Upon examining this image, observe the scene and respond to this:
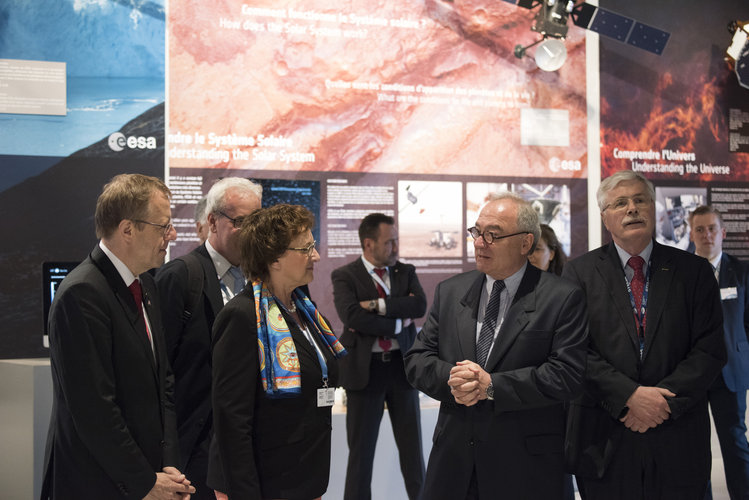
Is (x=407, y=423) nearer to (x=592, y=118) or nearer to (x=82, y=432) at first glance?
(x=82, y=432)

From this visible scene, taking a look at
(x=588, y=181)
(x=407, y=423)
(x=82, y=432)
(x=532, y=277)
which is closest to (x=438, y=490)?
(x=532, y=277)

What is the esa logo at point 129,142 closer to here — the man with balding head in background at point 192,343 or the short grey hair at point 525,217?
the man with balding head in background at point 192,343

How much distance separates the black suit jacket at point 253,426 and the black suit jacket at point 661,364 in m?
1.16

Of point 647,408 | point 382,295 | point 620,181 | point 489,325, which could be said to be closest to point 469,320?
point 489,325

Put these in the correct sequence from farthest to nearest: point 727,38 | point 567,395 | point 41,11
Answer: point 727,38, point 41,11, point 567,395

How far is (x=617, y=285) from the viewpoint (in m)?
2.83

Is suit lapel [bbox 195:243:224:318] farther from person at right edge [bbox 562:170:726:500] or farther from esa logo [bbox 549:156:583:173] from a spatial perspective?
esa logo [bbox 549:156:583:173]

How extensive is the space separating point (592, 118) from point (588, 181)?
1.82 ft

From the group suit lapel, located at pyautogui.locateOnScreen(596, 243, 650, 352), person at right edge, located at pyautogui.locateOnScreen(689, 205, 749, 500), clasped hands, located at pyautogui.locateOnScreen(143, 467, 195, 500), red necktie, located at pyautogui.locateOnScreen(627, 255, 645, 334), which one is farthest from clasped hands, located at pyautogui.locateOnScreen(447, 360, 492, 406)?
person at right edge, located at pyautogui.locateOnScreen(689, 205, 749, 500)

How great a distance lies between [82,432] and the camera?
189 centimetres

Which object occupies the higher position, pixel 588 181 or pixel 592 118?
pixel 592 118

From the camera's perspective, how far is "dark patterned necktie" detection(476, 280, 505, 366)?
2.56m

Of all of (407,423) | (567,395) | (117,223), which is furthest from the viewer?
(407,423)

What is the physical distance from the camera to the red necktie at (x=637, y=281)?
283cm
